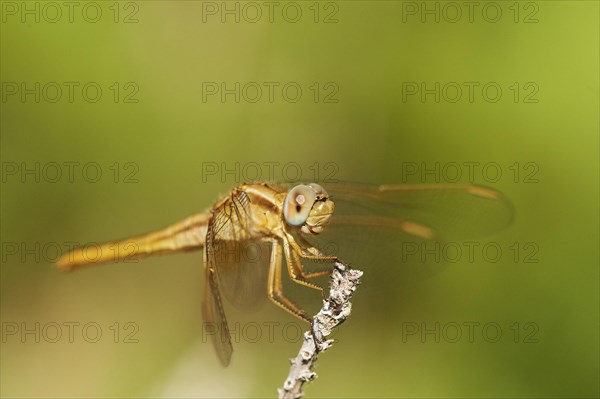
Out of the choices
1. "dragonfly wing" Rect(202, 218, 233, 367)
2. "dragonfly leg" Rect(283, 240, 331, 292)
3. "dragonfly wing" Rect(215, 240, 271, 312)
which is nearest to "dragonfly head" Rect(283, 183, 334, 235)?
"dragonfly leg" Rect(283, 240, 331, 292)

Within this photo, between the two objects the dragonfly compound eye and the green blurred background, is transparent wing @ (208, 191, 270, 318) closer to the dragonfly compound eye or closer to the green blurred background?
the dragonfly compound eye

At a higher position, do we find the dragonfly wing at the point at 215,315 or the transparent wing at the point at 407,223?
the transparent wing at the point at 407,223

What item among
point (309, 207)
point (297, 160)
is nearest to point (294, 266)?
point (309, 207)

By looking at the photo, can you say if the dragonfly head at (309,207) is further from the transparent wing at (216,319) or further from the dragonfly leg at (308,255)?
the transparent wing at (216,319)

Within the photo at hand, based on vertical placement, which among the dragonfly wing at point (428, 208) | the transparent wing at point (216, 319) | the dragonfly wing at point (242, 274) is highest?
the dragonfly wing at point (428, 208)

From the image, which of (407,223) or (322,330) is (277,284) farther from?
(322,330)

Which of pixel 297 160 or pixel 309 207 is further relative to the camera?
pixel 297 160

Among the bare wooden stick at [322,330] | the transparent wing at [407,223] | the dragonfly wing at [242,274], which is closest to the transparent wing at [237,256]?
the dragonfly wing at [242,274]
